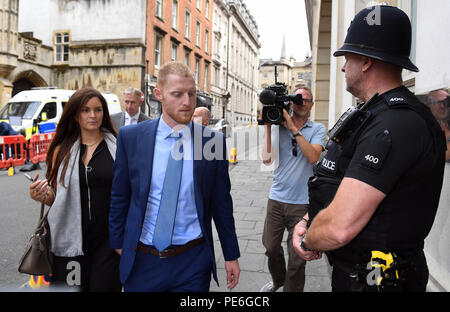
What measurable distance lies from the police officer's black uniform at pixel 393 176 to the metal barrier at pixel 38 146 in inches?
448

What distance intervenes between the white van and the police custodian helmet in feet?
43.7

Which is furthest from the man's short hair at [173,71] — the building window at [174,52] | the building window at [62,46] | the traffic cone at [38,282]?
the building window at [174,52]

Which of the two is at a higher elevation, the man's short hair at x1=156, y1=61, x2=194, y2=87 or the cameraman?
the man's short hair at x1=156, y1=61, x2=194, y2=87

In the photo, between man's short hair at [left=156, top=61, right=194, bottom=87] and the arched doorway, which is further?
the arched doorway

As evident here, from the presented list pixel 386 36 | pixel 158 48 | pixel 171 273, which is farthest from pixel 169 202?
pixel 158 48

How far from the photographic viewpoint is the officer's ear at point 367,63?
1.48m

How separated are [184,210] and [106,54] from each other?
24.5 metres

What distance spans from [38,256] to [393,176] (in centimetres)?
226

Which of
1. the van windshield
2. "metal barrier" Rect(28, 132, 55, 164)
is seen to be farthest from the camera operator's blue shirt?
the van windshield

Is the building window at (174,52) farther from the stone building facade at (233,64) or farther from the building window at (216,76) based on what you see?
the building window at (216,76)

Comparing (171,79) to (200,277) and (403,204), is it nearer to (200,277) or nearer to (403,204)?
(200,277)

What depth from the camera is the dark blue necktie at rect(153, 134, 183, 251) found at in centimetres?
199

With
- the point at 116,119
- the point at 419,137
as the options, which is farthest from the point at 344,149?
the point at 116,119

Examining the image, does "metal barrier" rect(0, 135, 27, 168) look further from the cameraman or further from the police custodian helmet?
the police custodian helmet
